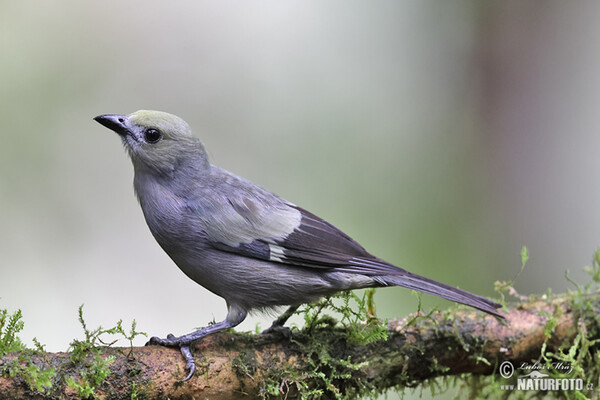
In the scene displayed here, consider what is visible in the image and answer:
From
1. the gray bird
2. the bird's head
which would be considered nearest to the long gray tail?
the gray bird

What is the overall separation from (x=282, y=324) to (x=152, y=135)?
138 centimetres

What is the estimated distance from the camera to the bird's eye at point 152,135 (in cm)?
356

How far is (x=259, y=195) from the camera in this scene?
147 inches

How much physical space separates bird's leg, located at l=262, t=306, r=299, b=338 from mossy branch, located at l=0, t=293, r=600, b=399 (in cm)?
4

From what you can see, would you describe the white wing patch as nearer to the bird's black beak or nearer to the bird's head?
the bird's head

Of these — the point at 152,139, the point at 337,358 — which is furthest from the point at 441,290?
the point at 152,139

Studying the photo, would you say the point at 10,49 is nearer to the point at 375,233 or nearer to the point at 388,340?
the point at 375,233

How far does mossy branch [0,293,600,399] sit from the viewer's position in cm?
296

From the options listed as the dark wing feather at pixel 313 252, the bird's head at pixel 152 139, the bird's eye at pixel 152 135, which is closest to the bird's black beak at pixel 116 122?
the bird's head at pixel 152 139

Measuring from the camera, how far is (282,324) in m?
3.76

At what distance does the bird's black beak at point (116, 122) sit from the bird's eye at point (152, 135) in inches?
4.0

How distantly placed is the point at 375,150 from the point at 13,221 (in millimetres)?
4157

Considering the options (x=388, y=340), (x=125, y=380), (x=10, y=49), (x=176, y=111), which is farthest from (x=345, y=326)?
(x=10, y=49)

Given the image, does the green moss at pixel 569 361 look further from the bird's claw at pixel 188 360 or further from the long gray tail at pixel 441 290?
the bird's claw at pixel 188 360
